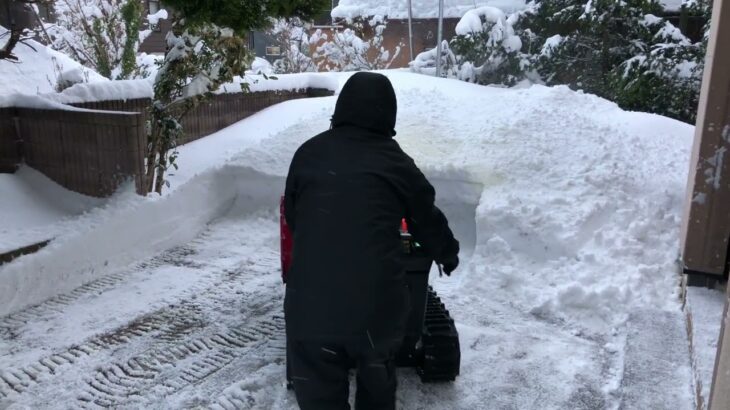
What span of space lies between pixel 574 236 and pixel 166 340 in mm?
3231

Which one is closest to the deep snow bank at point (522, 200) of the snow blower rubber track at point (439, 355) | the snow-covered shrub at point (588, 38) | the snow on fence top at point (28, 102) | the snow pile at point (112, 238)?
the snow pile at point (112, 238)

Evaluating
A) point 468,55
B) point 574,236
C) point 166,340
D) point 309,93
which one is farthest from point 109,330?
point 468,55

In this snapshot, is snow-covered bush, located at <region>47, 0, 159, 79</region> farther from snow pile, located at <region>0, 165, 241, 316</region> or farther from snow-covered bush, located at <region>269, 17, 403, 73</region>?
snow-covered bush, located at <region>269, 17, 403, 73</region>

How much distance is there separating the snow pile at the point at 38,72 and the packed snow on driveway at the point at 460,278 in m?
2.02

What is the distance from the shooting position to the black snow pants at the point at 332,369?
227 cm

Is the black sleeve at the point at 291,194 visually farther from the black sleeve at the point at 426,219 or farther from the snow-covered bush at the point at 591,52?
the snow-covered bush at the point at 591,52

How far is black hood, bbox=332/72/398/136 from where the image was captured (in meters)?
2.40

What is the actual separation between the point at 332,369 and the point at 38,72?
8.45 meters

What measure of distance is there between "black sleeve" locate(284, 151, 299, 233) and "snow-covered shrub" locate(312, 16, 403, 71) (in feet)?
42.2

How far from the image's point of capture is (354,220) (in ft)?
7.43

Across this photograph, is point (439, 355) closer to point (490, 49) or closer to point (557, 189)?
point (557, 189)

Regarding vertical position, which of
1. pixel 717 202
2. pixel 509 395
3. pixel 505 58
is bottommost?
pixel 509 395

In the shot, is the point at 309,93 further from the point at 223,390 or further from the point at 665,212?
the point at 223,390

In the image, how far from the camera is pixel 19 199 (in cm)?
Result: 538
